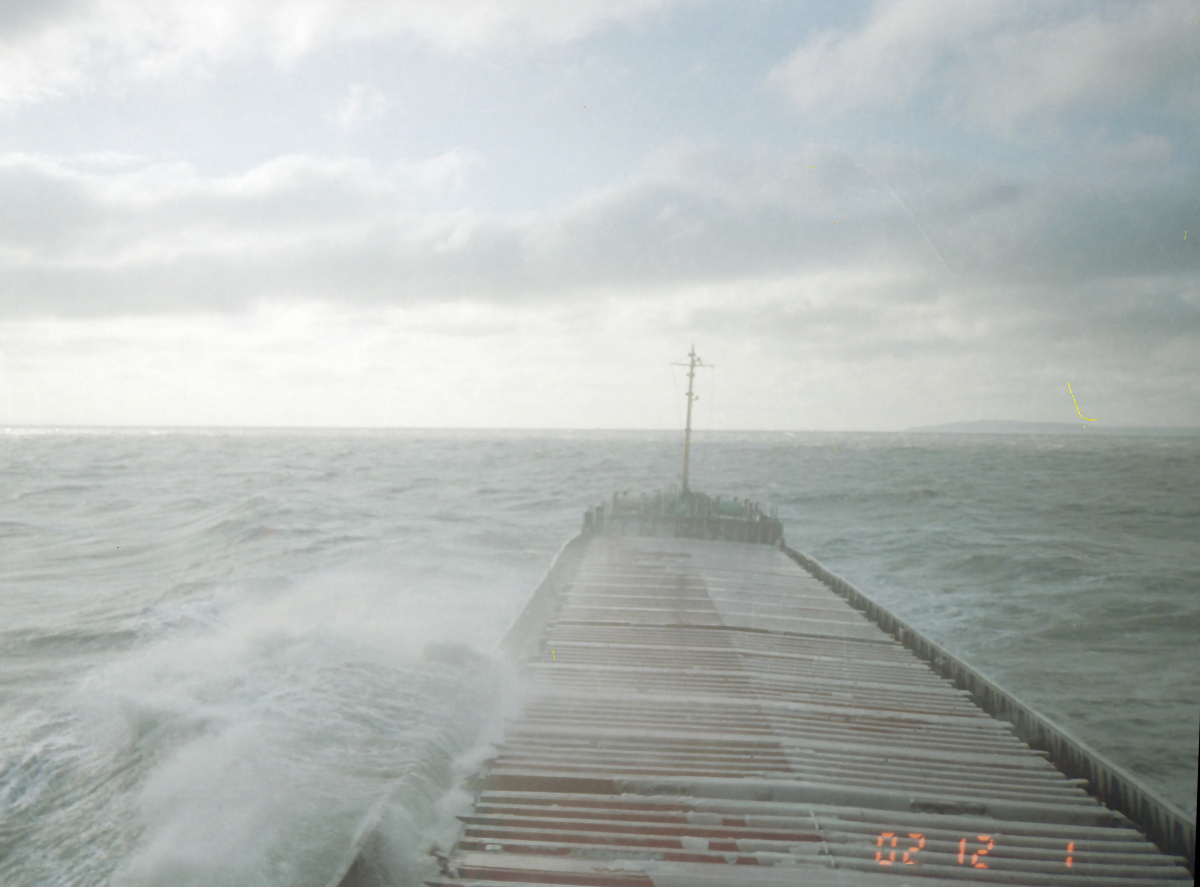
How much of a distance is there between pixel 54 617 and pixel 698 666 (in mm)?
18289

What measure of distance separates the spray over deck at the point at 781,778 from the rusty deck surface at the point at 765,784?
22 mm

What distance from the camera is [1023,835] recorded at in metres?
5.63

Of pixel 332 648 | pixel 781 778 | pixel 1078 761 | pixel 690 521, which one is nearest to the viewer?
pixel 781 778

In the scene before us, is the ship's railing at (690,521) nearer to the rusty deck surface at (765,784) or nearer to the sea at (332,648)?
the sea at (332,648)

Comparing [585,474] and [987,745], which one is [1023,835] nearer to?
[987,745]

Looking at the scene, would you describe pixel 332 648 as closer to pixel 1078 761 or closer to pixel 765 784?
pixel 765 784

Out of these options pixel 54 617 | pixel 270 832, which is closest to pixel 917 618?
pixel 270 832

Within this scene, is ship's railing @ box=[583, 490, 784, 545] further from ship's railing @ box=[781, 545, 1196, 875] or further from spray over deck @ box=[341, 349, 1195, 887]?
ship's railing @ box=[781, 545, 1196, 875]

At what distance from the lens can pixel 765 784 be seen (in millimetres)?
6090

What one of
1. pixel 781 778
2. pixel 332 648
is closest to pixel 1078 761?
pixel 781 778

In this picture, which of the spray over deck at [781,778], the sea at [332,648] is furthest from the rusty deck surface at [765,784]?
the sea at [332,648]

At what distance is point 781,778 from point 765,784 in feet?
0.85

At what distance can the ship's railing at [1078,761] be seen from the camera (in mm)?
5402

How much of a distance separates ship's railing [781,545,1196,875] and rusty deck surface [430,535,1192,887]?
0.14 m
